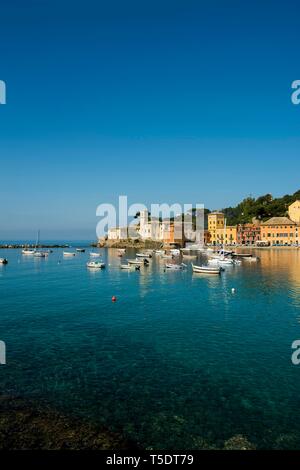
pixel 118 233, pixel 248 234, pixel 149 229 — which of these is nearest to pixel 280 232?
pixel 248 234

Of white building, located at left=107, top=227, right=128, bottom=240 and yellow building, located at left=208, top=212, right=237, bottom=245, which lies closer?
yellow building, located at left=208, top=212, right=237, bottom=245

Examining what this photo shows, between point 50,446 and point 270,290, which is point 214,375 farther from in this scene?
point 270,290

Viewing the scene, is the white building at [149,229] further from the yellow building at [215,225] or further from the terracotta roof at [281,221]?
the terracotta roof at [281,221]

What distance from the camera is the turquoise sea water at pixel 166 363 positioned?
38.0 ft

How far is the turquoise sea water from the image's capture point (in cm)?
1158

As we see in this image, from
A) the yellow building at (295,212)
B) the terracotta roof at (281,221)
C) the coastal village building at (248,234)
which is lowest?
the coastal village building at (248,234)

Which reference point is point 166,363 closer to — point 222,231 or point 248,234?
point 248,234

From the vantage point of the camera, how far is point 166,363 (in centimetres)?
1681

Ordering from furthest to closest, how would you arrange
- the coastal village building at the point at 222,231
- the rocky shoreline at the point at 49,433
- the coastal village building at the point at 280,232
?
Answer: 1. the coastal village building at the point at 222,231
2. the coastal village building at the point at 280,232
3. the rocky shoreline at the point at 49,433

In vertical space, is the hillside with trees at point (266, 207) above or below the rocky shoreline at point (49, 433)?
above

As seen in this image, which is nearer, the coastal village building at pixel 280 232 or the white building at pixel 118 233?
the coastal village building at pixel 280 232

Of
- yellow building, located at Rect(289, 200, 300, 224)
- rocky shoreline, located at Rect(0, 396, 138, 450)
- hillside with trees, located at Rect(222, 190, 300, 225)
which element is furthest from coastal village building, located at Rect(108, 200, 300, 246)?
rocky shoreline, located at Rect(0, 396, 138, 450)

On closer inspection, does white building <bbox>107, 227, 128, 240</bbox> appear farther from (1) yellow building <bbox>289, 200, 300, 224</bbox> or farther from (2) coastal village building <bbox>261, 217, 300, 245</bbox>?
(1) yellow building <bbox>289, 200, 300, 224</bbox>

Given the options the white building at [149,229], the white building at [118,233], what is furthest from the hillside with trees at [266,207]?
the white building at [118,233]
